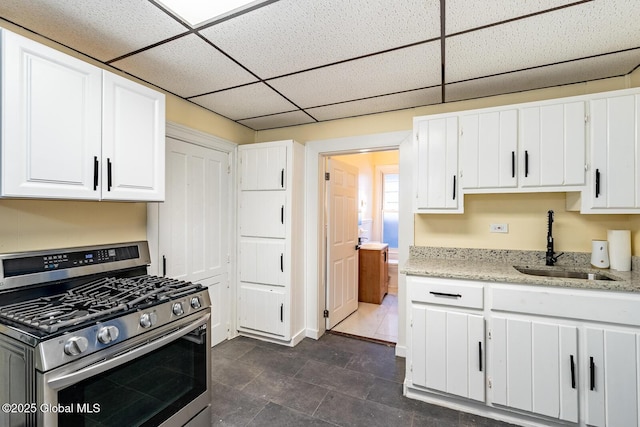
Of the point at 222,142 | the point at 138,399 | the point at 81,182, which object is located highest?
the point at 222,142

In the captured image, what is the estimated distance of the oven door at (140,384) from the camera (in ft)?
3.62

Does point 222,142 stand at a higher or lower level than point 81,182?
higher

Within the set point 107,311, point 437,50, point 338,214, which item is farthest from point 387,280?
point 107,311

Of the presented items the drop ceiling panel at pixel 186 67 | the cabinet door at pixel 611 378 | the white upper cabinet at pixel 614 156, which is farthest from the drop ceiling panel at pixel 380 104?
the cabinet door at pixel 611 378

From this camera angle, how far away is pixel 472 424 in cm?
187

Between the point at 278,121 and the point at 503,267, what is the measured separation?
253 cm

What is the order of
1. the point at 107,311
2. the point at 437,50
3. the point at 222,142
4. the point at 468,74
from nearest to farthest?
the point at 107,311, the point at 437,50, the point at 468,74, the point at 222,142

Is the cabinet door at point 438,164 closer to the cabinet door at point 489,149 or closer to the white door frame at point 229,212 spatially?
the cabinet door at point 489,149

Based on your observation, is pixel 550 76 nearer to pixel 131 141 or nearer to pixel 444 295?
pixel 444 295

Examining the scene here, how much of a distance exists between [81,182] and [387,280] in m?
4.26

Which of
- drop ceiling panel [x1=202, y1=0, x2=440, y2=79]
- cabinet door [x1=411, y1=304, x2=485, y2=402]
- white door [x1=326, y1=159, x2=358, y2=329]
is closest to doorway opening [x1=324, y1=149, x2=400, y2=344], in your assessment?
white door [x1=326, y1=159, x2=358, y2=329]

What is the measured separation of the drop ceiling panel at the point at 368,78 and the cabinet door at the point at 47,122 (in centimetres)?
120

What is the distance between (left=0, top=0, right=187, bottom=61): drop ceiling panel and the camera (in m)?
1.39

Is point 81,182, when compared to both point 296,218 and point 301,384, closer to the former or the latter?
point 296,218
